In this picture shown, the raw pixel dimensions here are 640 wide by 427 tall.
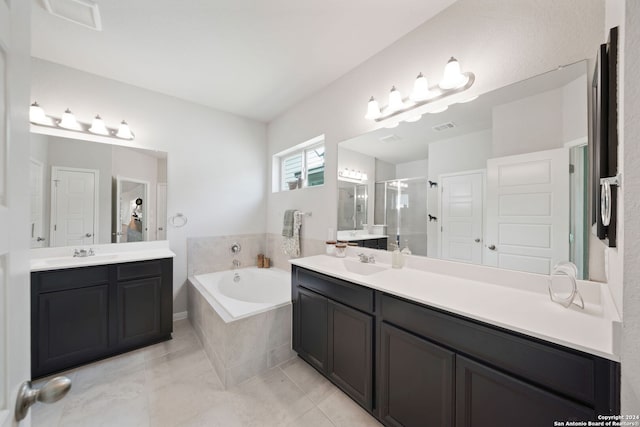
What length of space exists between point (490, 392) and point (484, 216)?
933mm

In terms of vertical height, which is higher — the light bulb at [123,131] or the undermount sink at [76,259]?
the light bulb at [123,131]

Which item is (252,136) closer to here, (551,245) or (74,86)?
(74,86)

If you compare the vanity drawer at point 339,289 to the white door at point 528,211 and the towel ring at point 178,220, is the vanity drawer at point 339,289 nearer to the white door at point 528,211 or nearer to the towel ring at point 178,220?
the white door at point 528,211

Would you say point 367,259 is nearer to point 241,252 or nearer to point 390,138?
point 390,138

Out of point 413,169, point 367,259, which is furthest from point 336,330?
point 413,169

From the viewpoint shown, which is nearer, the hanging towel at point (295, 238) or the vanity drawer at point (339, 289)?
the vanity drawer at point (339, 289)

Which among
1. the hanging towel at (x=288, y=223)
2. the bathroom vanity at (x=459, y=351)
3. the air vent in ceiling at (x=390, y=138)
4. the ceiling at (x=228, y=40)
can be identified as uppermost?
the ceiling at (x=228, y=40)

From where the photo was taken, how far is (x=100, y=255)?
2.34 metres

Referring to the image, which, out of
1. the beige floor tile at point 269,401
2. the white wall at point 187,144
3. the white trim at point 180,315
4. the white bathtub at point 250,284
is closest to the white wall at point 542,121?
the beige floor tile at point 269,401

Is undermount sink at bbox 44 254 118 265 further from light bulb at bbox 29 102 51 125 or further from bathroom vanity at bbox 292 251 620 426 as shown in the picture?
bathroom vanity at bbox 292 251 620 426

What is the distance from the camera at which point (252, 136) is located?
11.4 feet

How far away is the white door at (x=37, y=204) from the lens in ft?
6.72

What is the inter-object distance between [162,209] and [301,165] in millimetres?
1745

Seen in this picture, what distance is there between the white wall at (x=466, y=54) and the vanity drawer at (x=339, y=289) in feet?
2.46
